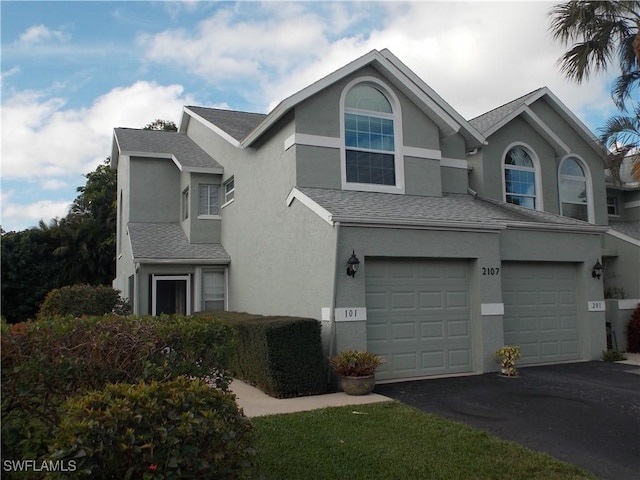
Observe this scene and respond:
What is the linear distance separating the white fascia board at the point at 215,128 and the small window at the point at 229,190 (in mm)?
1434

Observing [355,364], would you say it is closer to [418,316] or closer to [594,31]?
[418,316]

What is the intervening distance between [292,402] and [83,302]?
10.2m

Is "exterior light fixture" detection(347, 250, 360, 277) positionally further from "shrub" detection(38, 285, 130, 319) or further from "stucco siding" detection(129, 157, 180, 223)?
"stucco siding" detection(129, 157, 180, 223)

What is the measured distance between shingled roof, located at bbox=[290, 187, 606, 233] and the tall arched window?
61 cm

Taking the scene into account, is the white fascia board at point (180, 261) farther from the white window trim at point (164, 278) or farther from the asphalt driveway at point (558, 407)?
the asphalt driveway at point (558, 407)

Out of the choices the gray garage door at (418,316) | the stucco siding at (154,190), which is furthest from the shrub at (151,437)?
the stucco siding at (154,190)

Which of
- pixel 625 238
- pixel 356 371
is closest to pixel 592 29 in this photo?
pixel 625 238

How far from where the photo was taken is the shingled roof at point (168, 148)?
18203 mm

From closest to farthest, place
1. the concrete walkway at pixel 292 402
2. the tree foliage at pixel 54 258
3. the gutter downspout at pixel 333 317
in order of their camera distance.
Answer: the concrete walkway at pixel 292 402 → the gutter downspout at pixel 333 317 → the tree foliage at pixel 54 258

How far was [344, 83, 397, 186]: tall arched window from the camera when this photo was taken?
1305cm

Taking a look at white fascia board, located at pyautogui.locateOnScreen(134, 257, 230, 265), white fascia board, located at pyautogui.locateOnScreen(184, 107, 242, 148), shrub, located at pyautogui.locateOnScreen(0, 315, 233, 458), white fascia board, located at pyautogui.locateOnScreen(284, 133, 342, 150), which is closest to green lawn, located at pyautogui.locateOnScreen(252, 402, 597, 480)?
shrub, located at pyautogui.locateOnScreen(0, 315, 233, 458)

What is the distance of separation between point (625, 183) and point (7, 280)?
27.8 meters

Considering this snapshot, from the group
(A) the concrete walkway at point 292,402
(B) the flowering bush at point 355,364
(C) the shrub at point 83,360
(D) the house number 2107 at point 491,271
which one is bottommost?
(A) the concrete walkway at point 292,402

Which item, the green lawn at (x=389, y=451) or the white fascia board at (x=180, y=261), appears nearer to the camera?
the green lawn at (x=389, y=451)
